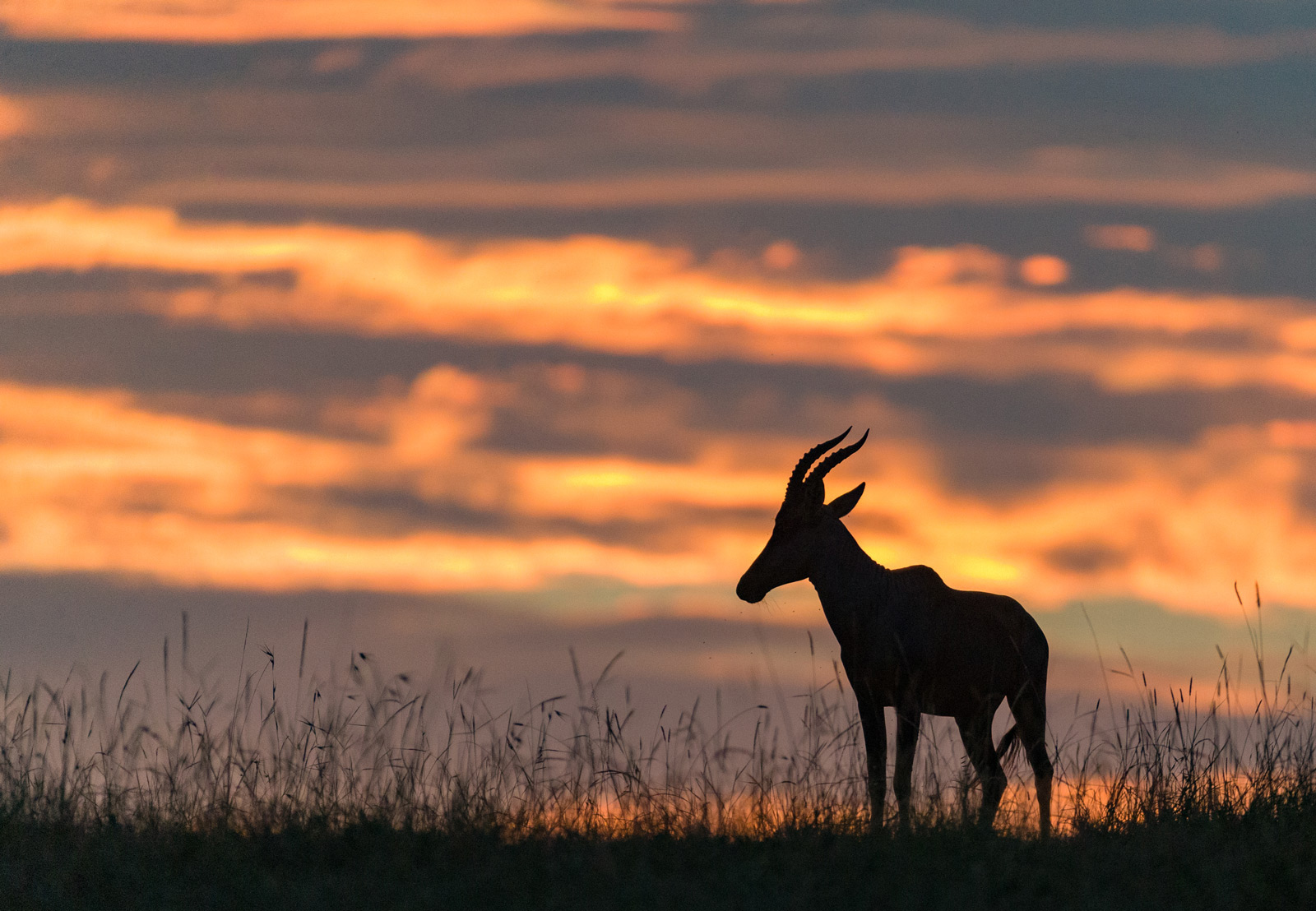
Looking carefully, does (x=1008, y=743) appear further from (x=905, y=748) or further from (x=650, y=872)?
(x=650, y=872)

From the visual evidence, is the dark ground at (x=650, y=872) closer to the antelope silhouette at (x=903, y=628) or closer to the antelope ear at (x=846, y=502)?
the antelope silhouette at (x=903, y=628)

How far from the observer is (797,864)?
385 inches

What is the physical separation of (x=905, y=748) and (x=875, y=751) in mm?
371

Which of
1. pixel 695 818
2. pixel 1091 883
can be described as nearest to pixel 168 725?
pixel 695 818

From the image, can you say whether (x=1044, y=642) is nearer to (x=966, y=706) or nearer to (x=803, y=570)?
(x=966, y=706)

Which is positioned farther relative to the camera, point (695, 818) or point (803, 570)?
point (803, 570)

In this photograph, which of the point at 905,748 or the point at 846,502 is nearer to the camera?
the point at 905,748

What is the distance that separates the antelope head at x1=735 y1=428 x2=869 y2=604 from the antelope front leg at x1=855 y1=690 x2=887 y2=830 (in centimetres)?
127

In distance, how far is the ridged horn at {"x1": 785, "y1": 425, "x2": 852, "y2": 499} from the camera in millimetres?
13391

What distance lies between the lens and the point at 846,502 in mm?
13914

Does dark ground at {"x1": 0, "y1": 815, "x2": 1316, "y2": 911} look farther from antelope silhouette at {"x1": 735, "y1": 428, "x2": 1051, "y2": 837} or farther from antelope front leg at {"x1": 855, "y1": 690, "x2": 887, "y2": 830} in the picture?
antelope silhouette at {"x1": 735, "y1": 428, "x2": 1051, "y2": 837}

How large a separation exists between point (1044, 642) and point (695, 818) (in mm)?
5063

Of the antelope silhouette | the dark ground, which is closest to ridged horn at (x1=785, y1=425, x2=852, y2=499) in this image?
the antelope silhouette

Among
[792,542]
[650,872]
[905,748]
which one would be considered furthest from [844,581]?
[650,872]
